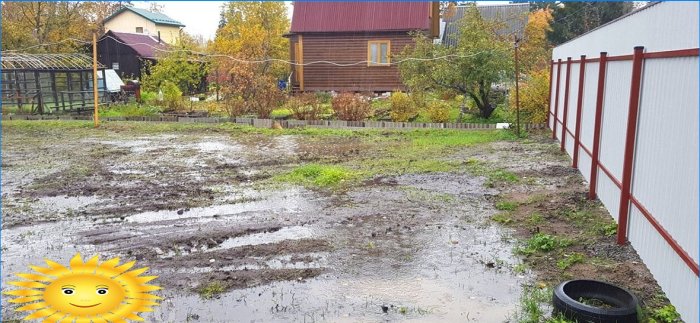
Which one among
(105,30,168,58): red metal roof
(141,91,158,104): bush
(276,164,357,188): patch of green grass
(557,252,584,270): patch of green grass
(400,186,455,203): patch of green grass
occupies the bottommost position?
(557,252,584,270): patch of green grass

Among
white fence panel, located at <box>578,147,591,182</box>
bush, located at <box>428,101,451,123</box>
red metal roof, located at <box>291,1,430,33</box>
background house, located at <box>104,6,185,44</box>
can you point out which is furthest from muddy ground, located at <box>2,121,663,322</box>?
background house, located at <box>104,6,185,44</box>

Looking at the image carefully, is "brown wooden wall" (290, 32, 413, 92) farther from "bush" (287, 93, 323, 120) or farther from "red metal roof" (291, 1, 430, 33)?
"bush" (287, 93, 323, 120)

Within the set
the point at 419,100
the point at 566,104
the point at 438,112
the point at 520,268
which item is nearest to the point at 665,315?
the point at 520,268

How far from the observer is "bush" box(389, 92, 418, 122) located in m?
18.5

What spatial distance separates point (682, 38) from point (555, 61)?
425 inches

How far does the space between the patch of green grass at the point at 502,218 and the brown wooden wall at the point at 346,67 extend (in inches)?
776

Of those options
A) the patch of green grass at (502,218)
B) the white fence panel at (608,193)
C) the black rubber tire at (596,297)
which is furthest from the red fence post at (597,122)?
the black rubber tire at (596,297)

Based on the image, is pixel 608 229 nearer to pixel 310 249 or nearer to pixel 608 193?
pixel 608 193

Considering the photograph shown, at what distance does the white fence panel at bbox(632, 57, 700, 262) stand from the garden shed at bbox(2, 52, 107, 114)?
72.6ft

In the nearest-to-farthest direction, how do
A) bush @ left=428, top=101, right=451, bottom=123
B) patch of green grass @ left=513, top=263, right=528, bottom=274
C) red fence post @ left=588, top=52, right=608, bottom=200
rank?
patch of green grass @ left=513, top=263, right=528, bottom=274 < red fence post @ left=588, top=52, right=608, bottom=200 < bush @ left=428, top=101, right=451, bottom=123

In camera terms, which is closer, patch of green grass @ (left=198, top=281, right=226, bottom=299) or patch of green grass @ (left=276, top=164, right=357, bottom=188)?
patch of green grass @ (left=198, top=281, right=226, bottom=299)

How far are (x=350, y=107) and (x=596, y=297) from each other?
14463mm

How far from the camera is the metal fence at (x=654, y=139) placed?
4098 millimetres

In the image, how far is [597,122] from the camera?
780 centimetres
